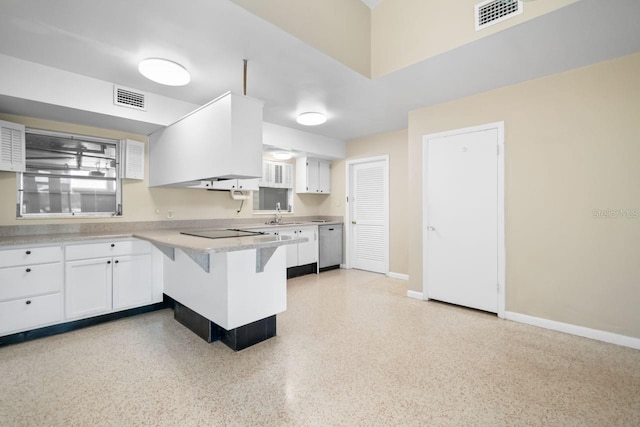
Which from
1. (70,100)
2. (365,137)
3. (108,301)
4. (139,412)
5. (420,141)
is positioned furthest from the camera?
(365,137)

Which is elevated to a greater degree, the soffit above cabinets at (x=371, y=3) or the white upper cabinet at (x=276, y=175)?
the soffit above cabinets at (x=371, y=3)

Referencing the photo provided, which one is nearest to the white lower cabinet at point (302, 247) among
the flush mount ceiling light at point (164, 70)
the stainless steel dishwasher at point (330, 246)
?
the stainless steel dishwasher at point (330, 246)

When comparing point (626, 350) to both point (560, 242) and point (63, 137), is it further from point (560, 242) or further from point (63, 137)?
point (63, 137)

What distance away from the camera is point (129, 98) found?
3.15 meters

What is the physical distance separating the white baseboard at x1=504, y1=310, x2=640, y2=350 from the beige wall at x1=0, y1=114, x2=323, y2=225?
13.2ft

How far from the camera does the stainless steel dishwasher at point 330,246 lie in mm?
5422

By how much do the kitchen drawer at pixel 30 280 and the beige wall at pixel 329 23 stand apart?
9.69ft

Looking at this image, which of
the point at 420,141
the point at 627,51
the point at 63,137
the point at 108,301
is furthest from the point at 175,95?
the point at 627,51

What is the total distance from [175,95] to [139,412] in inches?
126

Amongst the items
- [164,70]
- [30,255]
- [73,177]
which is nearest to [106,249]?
[30,255]

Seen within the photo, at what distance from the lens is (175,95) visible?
344cm

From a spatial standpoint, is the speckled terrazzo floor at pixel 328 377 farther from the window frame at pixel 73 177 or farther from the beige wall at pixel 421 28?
the beige wall at pixel 421 28

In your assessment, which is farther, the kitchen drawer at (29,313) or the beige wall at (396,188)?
the beige wall at (396,188)

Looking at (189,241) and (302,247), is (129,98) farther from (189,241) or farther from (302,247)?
(302,247)
